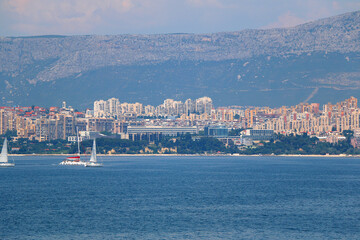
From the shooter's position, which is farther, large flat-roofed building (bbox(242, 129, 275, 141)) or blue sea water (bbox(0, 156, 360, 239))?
large flat-roofed building (bbox(242, 129, 275, 141))

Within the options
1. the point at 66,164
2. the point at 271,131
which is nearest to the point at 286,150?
the point at 271,131

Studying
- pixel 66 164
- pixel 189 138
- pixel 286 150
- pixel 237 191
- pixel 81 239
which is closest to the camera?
pixel 81 239

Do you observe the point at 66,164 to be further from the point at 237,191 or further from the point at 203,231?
the point at 203,231

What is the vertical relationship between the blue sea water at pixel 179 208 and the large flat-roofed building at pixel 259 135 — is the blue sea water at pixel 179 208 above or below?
below

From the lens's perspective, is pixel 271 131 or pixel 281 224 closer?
pixel 281 224

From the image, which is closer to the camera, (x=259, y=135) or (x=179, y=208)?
(x=179, y=208)

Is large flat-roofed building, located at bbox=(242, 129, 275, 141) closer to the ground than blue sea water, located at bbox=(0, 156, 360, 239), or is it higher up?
higher up

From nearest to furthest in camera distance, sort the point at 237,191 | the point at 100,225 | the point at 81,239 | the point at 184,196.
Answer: the point at 81,239, the point at 100,225, the point at 184,196, the point at 237,191

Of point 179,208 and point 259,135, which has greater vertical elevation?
point 259,135
